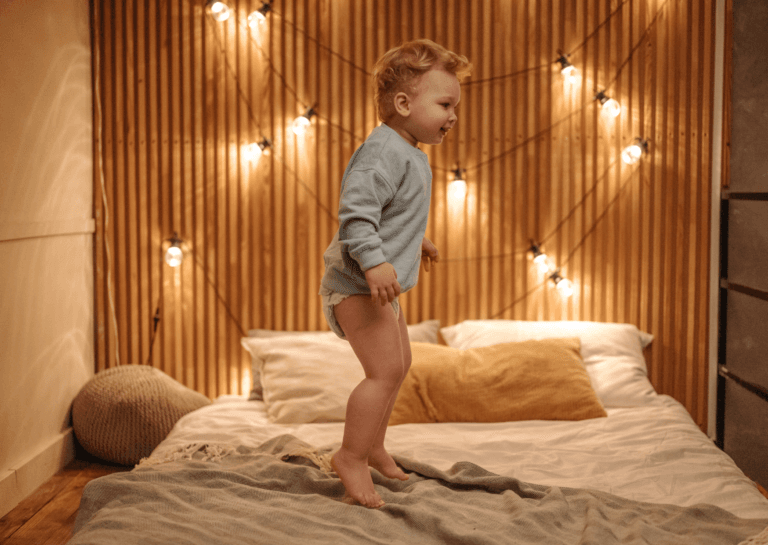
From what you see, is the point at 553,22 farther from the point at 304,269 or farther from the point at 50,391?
the point at 50,391

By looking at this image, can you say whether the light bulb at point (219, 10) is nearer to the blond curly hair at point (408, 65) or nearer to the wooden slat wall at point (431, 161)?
the wooden slat wall at point (431, 161)

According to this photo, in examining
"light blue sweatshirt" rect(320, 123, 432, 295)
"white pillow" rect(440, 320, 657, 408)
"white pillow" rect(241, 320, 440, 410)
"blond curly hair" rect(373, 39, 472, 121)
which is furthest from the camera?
"white pillow" rect(440, 320, 657, 408)

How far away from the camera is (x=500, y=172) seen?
120 inches

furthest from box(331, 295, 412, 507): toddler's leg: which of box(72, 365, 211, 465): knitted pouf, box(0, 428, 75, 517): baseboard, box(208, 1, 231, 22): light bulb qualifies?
box(208, 1, 231, 22): light bulb

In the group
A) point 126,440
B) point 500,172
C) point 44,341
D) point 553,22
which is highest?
point 553,22

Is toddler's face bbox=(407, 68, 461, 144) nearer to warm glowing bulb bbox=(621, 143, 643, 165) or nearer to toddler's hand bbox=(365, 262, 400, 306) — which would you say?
toddler's hand bbox=(365, 262, 400, 306)

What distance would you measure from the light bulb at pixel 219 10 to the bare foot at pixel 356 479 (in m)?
2.03

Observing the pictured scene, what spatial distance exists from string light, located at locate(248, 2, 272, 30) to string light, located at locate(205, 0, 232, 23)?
0.11 meters

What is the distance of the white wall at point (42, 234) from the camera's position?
2.41 metres

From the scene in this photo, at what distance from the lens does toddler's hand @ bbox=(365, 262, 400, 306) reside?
4.77ft

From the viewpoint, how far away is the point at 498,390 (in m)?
2.48

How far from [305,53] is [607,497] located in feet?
7.28

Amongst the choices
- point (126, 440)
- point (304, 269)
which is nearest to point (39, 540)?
point (126, 440)

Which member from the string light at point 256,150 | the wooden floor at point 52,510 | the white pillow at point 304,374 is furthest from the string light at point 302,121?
the wooden floor at point 52,510
